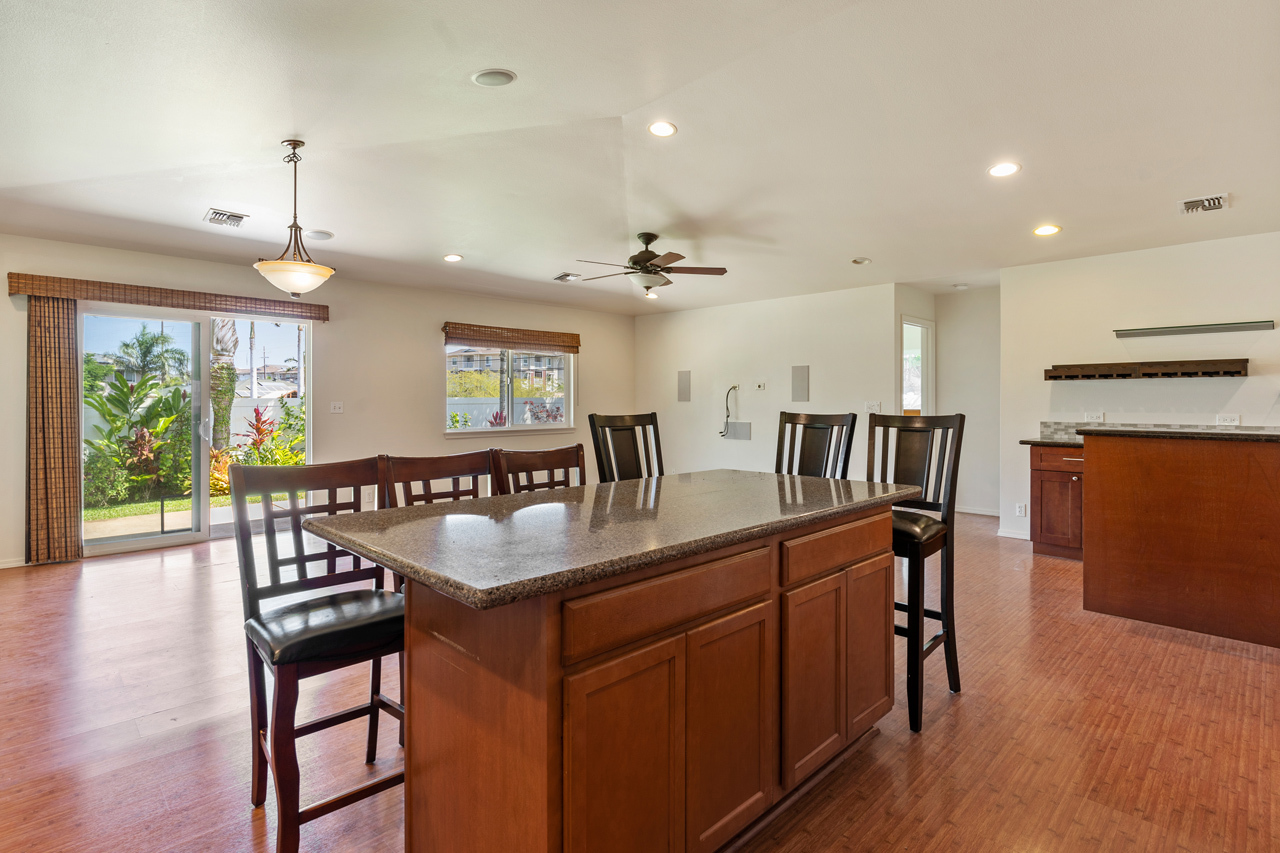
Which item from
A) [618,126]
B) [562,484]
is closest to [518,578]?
[562,484]

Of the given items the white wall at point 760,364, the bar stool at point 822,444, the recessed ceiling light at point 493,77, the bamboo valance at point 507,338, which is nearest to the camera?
the recessed ceiling light at point 493,77

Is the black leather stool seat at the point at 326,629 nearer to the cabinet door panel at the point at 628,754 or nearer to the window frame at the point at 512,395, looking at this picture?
the cabinet door panel at the point at 628,754

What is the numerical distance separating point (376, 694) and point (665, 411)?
6.69 metres

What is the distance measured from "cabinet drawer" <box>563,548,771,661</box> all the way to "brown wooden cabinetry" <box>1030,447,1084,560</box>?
4.32 meters

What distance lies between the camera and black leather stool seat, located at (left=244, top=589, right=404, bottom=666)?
1526 millimetres

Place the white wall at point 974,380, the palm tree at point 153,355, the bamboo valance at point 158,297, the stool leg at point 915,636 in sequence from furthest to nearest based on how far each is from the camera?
the white wall at point 974,380
the palm tree at point 153,355
the bamboo valance at point 158,297
the stool leg at point 915,636

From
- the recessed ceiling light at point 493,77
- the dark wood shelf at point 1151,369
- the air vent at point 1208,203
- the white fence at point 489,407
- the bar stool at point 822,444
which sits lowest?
the bar stool at point 822,444

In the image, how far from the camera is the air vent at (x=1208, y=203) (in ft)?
12.0

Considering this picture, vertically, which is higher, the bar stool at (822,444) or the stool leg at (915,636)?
the bar stool at (822,444)

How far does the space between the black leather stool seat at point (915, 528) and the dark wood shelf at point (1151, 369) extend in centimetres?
352

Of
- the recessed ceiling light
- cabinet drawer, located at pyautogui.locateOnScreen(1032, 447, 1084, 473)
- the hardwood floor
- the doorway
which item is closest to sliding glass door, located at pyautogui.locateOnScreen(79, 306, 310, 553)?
the hardwood floor

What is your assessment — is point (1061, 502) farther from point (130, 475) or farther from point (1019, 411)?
point (130, 475)

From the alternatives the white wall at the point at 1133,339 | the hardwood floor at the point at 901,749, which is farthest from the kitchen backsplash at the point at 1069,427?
the hardwood floor at the point at 901,749

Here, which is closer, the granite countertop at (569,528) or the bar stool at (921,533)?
the granite countertop at (569,528)
